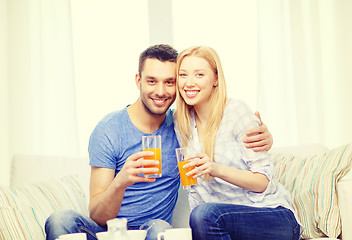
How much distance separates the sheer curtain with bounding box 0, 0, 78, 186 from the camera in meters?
4.11

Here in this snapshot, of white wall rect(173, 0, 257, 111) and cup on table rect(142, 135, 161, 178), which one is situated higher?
white wall rect(173, 0, 257, 111)

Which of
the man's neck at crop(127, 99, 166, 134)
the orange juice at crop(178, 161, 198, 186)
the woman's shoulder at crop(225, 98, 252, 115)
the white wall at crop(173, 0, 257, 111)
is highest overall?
the white wall at crop(173, 0, 257, 111)

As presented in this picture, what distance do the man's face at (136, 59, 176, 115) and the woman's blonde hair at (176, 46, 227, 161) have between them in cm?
6

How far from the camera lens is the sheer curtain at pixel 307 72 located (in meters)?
4.07

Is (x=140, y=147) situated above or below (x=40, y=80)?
below

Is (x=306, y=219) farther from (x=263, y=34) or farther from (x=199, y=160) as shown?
(x=263, y=34)

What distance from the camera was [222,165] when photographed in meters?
2.10

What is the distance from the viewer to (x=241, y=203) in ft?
7.20

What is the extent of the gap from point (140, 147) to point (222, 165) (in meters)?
0.51

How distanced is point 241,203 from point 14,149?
262 centimetres

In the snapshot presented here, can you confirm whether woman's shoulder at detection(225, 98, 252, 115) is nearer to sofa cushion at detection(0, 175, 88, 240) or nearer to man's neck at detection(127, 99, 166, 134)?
man's neck at detection(127, 99, 166, 134)

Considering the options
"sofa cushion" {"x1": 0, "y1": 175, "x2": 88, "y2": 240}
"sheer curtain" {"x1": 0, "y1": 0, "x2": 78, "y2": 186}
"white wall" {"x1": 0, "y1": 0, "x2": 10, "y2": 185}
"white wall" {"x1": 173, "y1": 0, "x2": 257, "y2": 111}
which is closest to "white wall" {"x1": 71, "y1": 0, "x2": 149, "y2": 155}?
"sheer curtain" {"x1": 0, "y1": 0, "x2": 78, "y2": 186}

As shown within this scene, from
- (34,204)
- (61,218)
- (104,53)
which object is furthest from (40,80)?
(61,218)

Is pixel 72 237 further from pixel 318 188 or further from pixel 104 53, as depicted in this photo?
pixel 104 53
